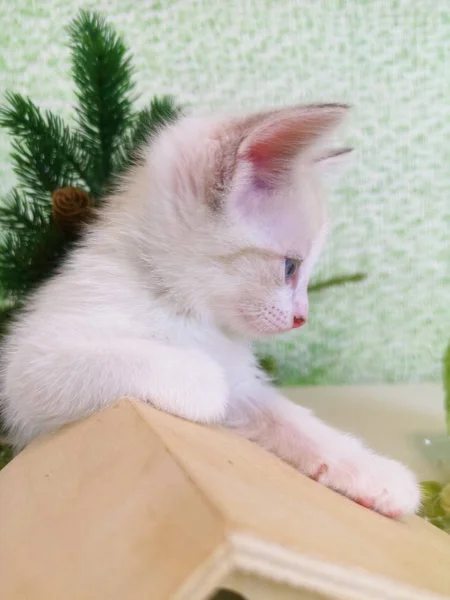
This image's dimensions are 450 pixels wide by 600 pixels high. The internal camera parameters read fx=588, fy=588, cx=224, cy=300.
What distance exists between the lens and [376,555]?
42 centimetres

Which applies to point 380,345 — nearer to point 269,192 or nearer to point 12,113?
point 269,192

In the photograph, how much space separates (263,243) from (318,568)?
1.35 ft

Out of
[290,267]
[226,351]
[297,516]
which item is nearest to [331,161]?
[290,267]

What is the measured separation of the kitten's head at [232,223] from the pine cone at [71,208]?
10 cm

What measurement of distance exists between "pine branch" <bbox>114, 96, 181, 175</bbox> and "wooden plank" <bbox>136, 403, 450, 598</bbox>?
41 centimetres

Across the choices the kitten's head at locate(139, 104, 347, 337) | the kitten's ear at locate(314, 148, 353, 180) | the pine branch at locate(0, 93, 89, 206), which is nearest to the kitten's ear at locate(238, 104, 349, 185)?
the kitten's head at locate(139, 104, 347, 337)

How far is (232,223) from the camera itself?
68 centimetres

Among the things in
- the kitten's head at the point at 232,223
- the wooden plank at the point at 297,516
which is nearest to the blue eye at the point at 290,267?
the kitten's head at the point at 232,223

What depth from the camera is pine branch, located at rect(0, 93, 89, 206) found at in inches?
30.3

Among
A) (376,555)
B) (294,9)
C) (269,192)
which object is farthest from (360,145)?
(376,555)

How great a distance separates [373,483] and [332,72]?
85cm

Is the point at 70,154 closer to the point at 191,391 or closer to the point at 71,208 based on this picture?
the point at 71,208

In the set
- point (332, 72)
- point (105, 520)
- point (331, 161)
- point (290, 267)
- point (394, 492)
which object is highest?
point (332, 72)

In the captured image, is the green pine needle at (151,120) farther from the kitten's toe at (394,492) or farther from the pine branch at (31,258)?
the kitten's toe at (394,492)
